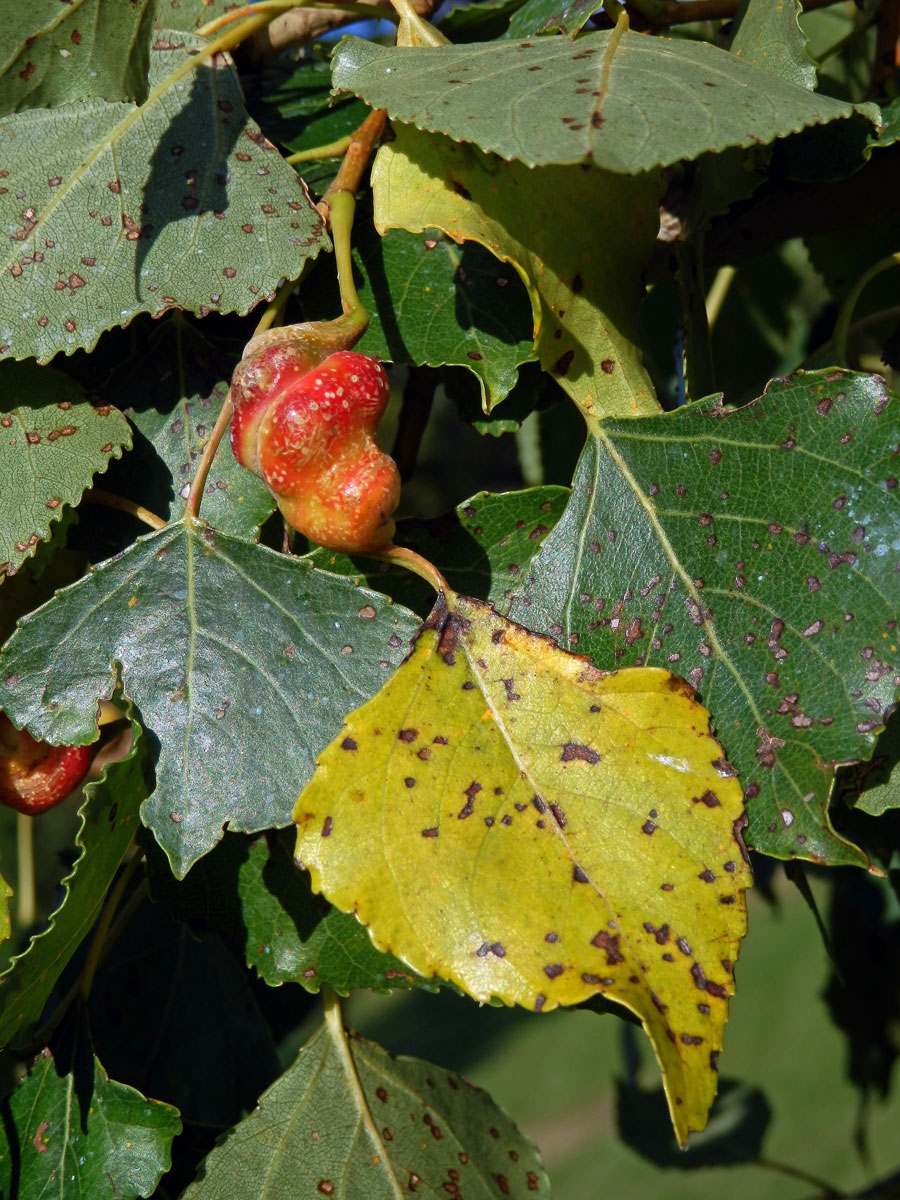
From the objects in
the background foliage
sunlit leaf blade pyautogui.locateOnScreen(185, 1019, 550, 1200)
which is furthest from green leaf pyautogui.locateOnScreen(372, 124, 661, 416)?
sunlit leaf blade pyautogui.locateOnScreen(185, 1019, 550, 1200)

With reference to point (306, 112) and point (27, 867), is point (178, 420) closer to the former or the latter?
point (306, 112)

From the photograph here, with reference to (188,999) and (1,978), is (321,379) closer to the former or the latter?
(1,978)

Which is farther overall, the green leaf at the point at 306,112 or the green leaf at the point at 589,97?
the green leaf at the point at 306,112

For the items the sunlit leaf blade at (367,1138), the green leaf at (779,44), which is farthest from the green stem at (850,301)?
the sunlit leaf blade at (367,1138)

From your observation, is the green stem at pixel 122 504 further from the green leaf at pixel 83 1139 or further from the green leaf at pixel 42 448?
the green leaf at pixel 83 1139

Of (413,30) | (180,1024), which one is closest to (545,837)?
(413,30)
